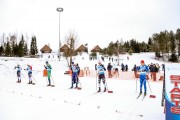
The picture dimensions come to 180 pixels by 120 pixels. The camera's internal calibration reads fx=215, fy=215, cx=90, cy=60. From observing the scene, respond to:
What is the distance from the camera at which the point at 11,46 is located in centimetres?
7269

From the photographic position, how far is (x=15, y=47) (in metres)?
68.1

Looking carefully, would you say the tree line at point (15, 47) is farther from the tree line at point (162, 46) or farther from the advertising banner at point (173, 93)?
the advertising banner at point (173, 93)

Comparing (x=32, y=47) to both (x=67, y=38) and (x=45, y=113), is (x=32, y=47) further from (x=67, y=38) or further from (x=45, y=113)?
(x=45, y=113)

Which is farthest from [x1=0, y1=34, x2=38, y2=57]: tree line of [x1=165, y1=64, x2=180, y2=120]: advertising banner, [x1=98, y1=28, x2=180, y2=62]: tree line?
[x1=165, y1=64, x2=180, y2=120]: advertising banner

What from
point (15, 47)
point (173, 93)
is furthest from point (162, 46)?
point (173, 93)

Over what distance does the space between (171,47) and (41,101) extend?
271 feet

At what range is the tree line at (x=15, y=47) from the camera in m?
66.9

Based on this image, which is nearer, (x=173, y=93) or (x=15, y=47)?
(x=173, y=93)

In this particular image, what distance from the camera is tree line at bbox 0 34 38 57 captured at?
6688cm

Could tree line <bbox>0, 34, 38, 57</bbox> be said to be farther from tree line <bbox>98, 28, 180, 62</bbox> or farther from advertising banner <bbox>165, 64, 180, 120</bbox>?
advertising banner <bbox>165, 64, 180, 120</bbox>

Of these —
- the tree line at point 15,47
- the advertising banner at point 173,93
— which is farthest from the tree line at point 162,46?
the advertising banner at point 173,93

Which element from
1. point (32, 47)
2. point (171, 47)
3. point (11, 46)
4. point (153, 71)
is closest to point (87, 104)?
point (153, 71)

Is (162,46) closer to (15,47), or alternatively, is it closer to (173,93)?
(15,47)

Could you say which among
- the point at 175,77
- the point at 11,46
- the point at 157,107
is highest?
the point at 11,46
